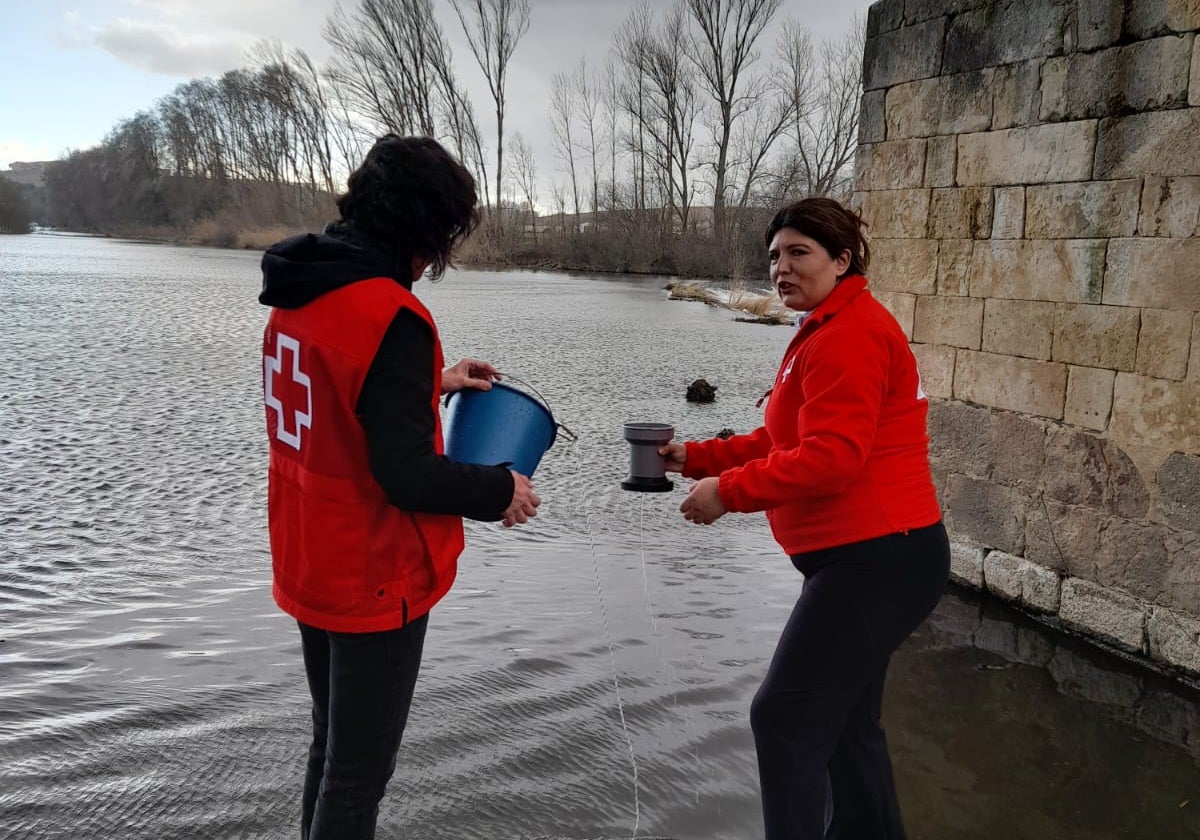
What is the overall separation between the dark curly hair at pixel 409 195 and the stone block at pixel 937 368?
417 cm

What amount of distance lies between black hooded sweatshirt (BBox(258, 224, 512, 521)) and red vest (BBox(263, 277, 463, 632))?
3 centimetres

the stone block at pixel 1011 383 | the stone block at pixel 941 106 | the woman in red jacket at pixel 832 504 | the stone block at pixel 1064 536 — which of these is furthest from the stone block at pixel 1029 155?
the woman in red jacket at pixel 832 504

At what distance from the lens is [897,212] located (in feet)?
18.3

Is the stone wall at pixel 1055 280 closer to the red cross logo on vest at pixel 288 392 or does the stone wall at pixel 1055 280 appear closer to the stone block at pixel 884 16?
the stone block at pixel 884 16

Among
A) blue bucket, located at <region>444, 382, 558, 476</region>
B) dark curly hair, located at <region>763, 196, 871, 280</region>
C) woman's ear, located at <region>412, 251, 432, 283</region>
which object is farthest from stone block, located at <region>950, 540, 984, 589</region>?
woman's ear, located at <region>412, 251, 432, 283</region>

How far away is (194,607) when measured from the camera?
4.56m

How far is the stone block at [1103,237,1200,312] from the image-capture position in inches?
156

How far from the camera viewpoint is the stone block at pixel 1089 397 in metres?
4.39

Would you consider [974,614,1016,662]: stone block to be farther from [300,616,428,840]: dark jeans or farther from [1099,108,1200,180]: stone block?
[300,616,428,840]: dark jeans

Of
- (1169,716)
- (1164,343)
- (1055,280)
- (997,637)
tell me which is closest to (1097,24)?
(1055,280)

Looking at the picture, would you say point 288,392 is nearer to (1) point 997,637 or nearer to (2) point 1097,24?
(1) point 997,637

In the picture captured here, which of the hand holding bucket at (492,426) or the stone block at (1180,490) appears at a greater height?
the hand holding bucket at (492,426)

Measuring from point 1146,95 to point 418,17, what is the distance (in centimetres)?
5186

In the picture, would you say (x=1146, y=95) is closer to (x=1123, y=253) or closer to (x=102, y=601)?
(x=1123, y=253)
